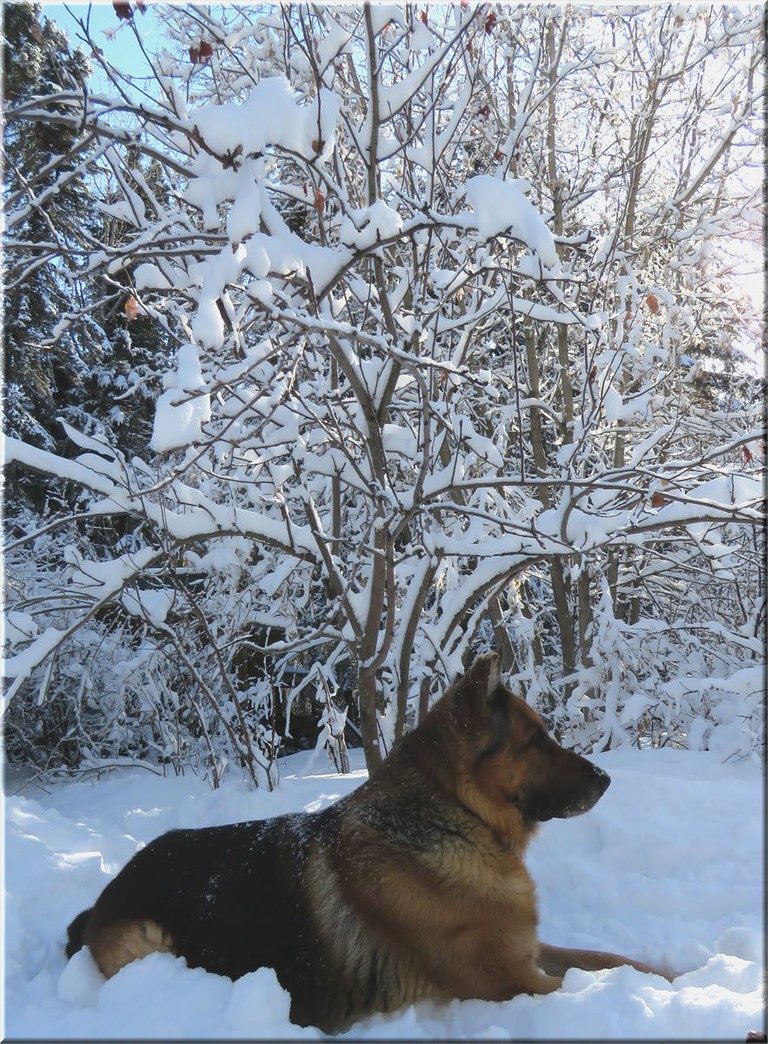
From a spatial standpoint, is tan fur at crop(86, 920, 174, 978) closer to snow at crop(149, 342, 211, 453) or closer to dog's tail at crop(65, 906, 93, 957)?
dog's tail at crop(65, 906, 93, 957)

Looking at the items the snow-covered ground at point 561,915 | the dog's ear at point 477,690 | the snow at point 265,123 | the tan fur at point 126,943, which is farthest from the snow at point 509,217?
the tan fur at point 126,943

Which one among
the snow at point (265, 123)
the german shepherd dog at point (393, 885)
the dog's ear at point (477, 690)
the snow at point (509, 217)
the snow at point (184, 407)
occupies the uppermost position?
the snow at point (265, 123)

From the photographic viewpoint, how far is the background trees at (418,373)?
3.78 meters

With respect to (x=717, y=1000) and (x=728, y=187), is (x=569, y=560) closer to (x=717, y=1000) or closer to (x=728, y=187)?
(x=728, y=187)

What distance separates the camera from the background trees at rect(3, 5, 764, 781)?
3.78 meters

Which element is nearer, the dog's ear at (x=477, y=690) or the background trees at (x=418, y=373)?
the dog's ear at (x=477, y=690)

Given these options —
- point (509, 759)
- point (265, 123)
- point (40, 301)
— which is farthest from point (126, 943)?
point (40, 301)

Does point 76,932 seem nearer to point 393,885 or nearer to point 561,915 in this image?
point 393,885

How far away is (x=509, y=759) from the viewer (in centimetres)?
341

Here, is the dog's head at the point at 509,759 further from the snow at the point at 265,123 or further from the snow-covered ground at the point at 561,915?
the snow at the point at 265,123

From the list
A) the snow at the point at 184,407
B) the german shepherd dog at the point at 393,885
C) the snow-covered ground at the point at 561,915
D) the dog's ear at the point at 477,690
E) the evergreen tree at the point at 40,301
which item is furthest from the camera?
the evergreen tree at the point at 40,301

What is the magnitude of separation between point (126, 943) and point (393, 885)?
3.46ft

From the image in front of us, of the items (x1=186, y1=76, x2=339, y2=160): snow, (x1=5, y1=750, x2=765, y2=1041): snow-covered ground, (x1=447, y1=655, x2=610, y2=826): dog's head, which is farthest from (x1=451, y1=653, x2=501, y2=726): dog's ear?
(x1=186, y1=76, x2=339, y2=160): snow

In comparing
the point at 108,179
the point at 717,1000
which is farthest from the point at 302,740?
the point at 717,1000
